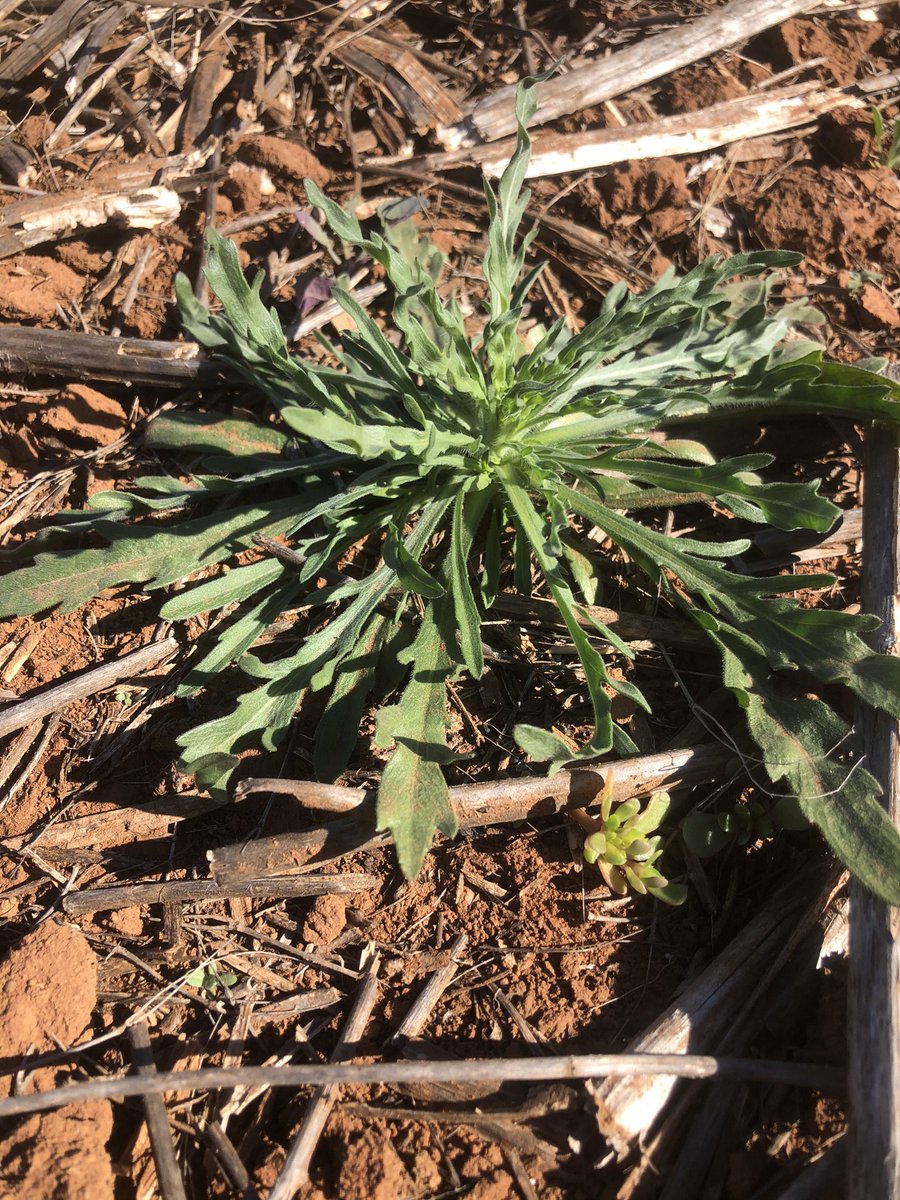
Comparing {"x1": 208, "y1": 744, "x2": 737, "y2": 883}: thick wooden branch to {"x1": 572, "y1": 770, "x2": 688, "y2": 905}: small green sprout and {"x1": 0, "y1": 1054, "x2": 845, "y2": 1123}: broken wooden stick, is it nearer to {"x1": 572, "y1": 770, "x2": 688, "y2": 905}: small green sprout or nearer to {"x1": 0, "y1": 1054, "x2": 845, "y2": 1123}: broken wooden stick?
{"x1": 572, "y1": 770, "x2": 688, "y2": 905}: small green sprout

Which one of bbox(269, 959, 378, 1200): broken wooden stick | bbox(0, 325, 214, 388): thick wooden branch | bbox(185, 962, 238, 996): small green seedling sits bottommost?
bbox(269, 959, 378, 1200): broken wooden stick

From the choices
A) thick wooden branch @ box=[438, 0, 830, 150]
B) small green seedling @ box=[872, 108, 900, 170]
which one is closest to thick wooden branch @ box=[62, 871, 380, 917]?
thick wooden branch @ box=[438, 0, 830, 150]

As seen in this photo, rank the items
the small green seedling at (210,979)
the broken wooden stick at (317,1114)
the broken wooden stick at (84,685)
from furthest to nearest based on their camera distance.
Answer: the broken wooden stick at (84,685) → the small green seedling at (210,979) → the broken wooden stick at (317,1114)

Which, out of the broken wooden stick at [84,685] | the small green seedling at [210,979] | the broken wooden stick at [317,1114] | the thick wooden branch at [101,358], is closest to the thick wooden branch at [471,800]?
the small green seedling at [210,979]

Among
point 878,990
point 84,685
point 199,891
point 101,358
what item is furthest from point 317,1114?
point 101,358

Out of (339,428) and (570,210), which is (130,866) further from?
(570,210)

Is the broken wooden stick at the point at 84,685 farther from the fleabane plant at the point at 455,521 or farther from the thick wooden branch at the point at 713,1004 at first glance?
the thick wooden branch at the point at 713,1004

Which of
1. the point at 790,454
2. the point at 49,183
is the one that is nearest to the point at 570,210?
the point at 790,454
